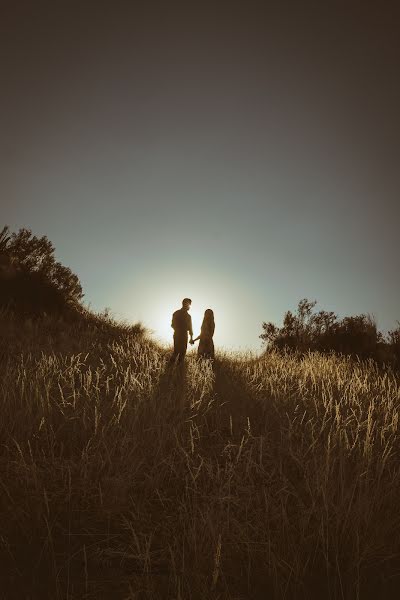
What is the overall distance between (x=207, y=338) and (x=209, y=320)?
0.59 m

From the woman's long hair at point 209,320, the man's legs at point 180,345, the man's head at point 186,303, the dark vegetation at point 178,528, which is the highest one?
the man's head at point 186,303

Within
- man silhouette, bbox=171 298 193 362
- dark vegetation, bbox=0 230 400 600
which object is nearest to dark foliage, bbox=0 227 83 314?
man silhouette, bbox=171 298 193 362

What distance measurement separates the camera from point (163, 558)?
172cm

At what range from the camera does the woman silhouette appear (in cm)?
1131

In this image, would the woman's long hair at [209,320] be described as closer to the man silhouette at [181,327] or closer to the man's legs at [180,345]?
the man silhouette at [181,327]

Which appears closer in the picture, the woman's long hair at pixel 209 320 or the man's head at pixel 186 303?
the man's head at pixel 186 303

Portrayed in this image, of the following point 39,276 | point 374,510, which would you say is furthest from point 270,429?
point 39,276

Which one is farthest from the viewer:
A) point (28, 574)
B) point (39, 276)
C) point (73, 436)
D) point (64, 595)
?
point (39, 276)

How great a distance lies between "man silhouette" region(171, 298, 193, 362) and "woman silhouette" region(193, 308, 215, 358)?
3.14 ft

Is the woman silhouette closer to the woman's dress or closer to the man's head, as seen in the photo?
the woman's dress


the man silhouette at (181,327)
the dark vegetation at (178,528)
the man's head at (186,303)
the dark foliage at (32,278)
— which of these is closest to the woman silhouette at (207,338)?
the man silhouette at (181,327)

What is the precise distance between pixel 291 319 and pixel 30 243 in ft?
43.5

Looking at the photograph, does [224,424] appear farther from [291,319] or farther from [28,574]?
[291,319]

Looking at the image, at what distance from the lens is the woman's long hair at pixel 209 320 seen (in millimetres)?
11484
